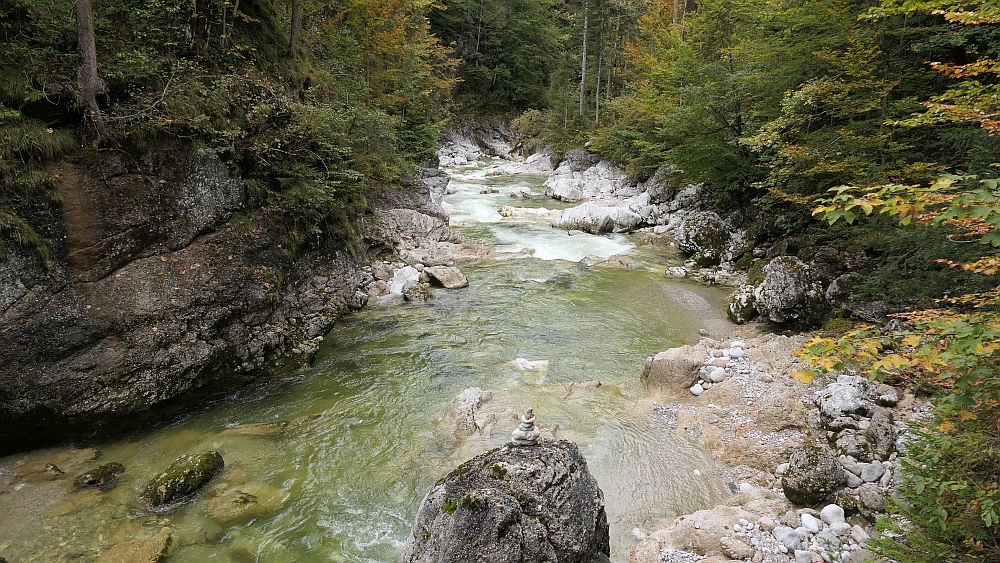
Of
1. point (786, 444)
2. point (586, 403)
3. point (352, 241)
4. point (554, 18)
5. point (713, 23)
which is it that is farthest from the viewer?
point (554, 18)

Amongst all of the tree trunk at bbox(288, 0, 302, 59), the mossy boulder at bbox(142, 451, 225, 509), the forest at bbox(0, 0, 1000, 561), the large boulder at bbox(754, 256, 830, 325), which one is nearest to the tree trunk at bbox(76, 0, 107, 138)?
the forest at bbox(0, 0, 1000, 561)

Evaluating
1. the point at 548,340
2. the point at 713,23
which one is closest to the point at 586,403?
the point at 548,340

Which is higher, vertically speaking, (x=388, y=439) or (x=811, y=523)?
(x=811, y=523)

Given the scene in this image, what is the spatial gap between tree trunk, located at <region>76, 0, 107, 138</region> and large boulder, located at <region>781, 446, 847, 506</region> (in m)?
12.0

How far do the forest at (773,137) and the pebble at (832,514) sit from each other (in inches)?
30.3

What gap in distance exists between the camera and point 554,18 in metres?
56.6

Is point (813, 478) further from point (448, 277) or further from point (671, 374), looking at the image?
point (448, 277)

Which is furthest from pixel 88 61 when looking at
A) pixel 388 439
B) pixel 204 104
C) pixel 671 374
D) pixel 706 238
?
pixel 706 238

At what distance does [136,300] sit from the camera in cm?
814

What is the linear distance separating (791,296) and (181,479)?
41.2 feet

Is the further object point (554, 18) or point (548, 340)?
point (554, 18)

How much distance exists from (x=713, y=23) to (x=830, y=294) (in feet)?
65.1

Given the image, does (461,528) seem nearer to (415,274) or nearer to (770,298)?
(770,298)

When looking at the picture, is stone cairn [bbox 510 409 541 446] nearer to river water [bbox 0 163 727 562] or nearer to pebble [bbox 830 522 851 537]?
river water [bbox 0 163 727 562]
